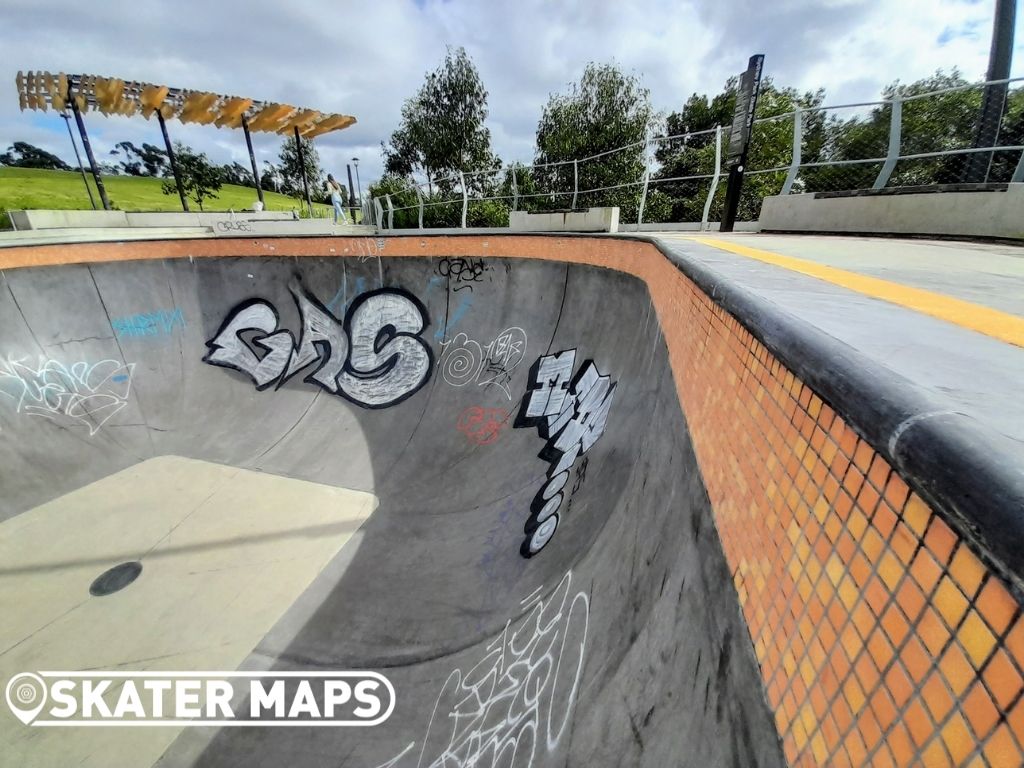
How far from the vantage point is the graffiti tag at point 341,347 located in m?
10.4

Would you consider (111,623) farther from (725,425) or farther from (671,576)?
(725,425)

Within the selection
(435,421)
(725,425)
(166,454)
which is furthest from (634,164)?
(725,425)

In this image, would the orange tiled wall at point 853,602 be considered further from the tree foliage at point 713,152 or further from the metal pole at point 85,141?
the metal pole at point 85,141

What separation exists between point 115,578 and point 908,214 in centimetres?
1404

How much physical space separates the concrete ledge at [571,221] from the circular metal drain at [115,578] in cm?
1152

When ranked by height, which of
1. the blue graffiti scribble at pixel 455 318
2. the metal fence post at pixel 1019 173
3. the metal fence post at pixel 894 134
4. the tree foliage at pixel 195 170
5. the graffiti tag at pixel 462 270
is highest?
the tree foliage at pixel 195 170

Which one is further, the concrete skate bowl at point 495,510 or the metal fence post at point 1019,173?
the metal fence post at point 1019,173

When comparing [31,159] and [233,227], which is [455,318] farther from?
[31,159]

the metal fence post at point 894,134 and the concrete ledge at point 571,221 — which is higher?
the metal fence post at point 894,134

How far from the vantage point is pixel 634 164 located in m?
30.6

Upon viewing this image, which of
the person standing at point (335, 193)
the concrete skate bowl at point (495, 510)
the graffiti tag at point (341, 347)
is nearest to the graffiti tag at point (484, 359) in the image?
the concrete skate bowl at point (495, 510)

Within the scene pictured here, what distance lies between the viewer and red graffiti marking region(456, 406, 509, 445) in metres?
8.10

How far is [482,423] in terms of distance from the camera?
8.43m

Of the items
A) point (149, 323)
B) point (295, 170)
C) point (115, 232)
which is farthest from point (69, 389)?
point (295, 170)
